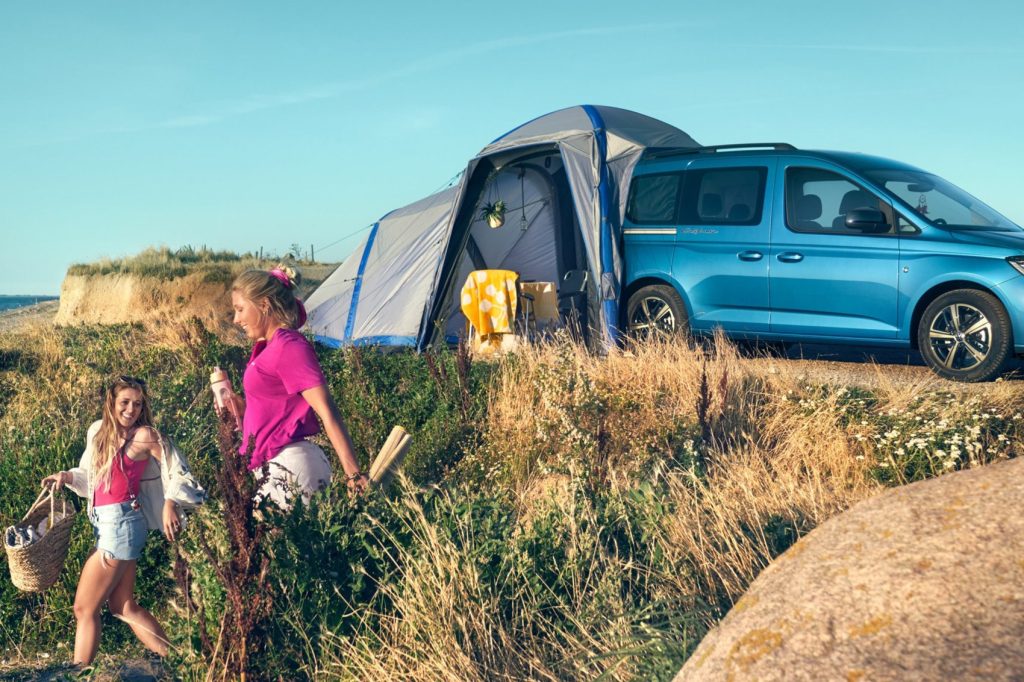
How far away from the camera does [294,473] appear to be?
475 centimetres

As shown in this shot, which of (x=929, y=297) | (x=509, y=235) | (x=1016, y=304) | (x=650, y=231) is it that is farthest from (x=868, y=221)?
(x=509, y=235)

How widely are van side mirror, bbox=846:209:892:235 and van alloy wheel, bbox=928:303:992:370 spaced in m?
0.86

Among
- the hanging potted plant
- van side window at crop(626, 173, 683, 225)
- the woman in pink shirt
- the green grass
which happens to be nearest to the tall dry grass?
the green grass

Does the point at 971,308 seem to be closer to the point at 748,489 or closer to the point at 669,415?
the point at 669,415

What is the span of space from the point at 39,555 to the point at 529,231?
8.95m

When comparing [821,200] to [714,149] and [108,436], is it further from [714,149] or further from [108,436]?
[108,436]

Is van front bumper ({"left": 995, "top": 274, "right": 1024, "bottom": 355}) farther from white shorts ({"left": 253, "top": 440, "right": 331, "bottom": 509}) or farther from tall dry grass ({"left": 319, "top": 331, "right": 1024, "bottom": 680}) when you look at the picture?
white shorts ({"left": 253, "top": 440, "right": 331, "bottom": 509})

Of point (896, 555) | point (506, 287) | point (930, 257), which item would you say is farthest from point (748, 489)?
point (506, 287)

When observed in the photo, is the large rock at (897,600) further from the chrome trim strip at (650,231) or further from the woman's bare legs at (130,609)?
the chrome trim strip at (650,231)

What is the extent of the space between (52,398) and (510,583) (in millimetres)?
6849

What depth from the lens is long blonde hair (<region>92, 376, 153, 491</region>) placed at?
5062 millimetres

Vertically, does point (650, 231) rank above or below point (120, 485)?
above

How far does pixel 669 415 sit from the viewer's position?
24.6ft

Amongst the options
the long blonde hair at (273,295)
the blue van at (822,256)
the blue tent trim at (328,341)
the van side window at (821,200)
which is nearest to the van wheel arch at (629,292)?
the blue van at (822,256)
